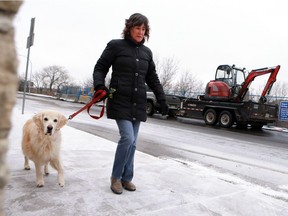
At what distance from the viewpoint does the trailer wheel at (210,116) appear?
1674 cm

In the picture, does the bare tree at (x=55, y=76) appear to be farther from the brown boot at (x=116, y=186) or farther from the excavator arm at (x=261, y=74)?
the brown boot at (x=116, y=186)

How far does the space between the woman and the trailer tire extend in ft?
41.9

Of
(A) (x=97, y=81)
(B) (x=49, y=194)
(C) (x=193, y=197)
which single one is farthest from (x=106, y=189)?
(A) (x=97, y=81)

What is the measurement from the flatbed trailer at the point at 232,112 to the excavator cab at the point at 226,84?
472 millimetres

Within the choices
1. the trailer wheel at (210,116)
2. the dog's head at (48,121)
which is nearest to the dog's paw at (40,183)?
the dog's head at (48,121)

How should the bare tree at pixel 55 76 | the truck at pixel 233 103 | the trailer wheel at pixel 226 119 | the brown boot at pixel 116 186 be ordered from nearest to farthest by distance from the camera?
the brown boot at pixel 116 186
the truck at pixel 233 103
the trailer wheel at pixel 226 119
the bare tree at pixel 55 76

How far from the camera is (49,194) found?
11.1ft

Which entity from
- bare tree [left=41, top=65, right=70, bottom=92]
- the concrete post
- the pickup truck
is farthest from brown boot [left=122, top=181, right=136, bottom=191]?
bare tree [left=41, top=65, right=70, bottom=92]

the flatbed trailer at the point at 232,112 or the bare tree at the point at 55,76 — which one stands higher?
the bare tree at the point at 55,76

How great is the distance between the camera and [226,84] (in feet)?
56.6

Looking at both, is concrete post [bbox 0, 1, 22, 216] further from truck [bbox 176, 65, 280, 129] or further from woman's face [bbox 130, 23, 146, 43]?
truck [bbox 176, 65, 280, 129]

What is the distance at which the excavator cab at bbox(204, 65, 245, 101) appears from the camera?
16.9m

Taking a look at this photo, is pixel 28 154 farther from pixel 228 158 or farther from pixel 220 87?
pixel 220 87

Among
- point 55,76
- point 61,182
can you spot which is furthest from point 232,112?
point 55,76
